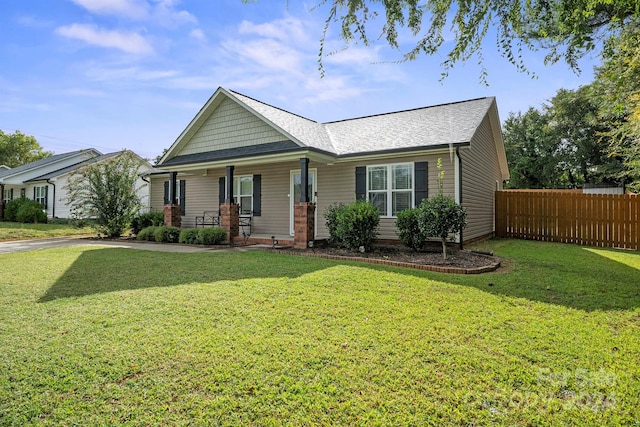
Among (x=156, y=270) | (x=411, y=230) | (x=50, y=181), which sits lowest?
(x=156, y=270)

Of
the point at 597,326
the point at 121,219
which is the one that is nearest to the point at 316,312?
the point at 597,326

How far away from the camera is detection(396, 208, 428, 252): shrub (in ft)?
27.4

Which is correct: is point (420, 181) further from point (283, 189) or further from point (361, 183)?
point (283, 189)

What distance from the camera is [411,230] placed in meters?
8.43

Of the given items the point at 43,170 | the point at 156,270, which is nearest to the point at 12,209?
the point at 43,170

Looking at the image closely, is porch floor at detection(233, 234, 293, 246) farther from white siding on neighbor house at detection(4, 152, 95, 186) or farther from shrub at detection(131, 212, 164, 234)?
white siding on neighbor house at detection(4, 152, 95, 186)

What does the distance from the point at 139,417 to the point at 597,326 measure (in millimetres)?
4476

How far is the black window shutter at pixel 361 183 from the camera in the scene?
1026cm

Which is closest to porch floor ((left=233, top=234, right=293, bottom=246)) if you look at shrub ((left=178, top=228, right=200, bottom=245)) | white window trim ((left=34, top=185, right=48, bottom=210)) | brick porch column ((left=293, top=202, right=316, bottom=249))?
brick porch column ((left=293, top=202, right=316, bottom=249))

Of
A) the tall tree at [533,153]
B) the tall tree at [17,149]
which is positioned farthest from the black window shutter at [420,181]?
the tall tree at [17,149]

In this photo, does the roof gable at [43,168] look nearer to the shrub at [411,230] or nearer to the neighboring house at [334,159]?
the neighboring house at [334,159]

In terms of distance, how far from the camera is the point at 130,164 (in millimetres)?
13914

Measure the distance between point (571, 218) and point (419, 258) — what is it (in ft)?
23.3

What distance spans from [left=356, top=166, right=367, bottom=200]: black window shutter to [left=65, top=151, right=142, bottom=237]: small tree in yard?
9498 mm
